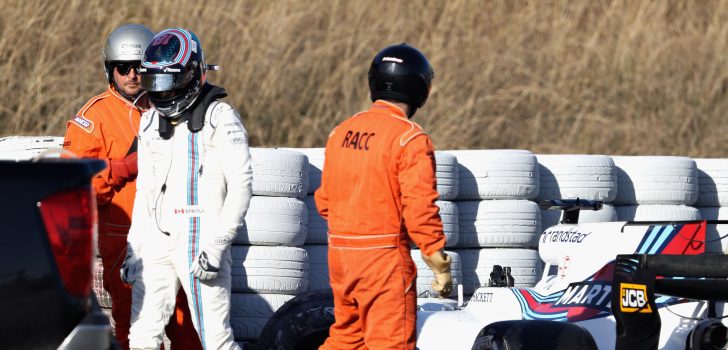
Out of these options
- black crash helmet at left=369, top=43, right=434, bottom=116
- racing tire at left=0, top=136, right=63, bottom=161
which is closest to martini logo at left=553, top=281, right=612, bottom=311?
black crash helmet at left=369, top=43, right=434, bottom=116

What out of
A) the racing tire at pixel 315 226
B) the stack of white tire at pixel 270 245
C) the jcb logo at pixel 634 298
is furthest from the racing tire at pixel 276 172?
the jcb logo at pixel 634 298

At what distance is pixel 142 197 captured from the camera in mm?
6191

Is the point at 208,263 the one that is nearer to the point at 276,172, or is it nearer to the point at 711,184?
the point at 276,172

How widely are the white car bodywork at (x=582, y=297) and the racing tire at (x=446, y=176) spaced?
114cm

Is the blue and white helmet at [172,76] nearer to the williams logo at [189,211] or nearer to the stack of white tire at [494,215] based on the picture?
the williams logo at [189,211]

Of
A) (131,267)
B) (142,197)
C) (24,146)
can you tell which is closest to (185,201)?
(142,197)

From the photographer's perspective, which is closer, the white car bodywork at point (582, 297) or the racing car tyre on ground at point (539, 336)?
the racing car tyre on ground at point (539, 336)

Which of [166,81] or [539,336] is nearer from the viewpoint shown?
[539,336]

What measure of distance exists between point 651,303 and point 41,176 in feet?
9.20

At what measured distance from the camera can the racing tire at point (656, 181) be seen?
9.09 m

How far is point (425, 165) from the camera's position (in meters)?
5.40

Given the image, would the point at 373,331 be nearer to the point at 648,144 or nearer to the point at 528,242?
the point at 528,242

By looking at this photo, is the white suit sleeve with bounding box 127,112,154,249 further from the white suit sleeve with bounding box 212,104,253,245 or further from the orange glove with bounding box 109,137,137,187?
the orange glove with bounding box 109,137,137,187

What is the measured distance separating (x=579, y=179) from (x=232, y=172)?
354cm
